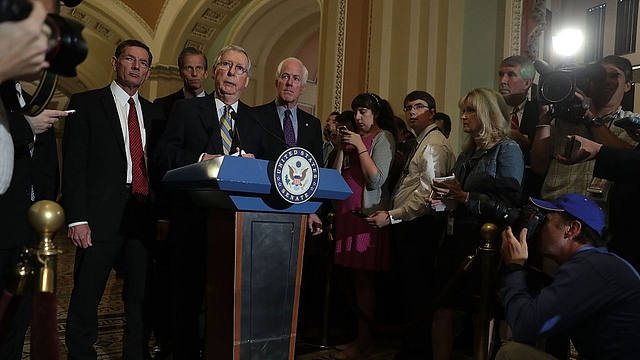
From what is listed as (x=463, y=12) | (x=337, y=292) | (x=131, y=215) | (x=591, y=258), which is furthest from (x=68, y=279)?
(x=591, y=258)

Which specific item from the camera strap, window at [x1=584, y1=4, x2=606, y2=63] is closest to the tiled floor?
the camera strap

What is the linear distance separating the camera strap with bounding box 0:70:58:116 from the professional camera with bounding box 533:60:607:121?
1813 millimetres

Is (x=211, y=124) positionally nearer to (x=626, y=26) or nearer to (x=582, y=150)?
(x=582, y=150)

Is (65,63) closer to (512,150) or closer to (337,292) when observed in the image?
(512,150)

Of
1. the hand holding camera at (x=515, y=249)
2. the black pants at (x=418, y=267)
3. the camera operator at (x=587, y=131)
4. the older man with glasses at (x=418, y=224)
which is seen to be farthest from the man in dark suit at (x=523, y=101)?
the hand holding camera at (x=515, y=249)

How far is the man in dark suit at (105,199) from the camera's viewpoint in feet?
7.59

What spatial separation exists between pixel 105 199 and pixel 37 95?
4.66ft

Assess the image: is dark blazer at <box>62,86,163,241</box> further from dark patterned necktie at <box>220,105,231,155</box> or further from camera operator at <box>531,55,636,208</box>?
camera operator at <box>531,55,636,208</box>

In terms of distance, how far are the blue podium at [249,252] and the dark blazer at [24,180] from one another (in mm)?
562

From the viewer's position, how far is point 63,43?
2.99 ft

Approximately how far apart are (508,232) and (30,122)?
1697mm

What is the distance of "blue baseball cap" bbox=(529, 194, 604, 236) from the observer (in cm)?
178

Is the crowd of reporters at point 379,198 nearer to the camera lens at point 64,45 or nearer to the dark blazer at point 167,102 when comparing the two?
the dark blazer at point 167,102

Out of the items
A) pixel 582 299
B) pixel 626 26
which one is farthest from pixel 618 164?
pixel 626 26
